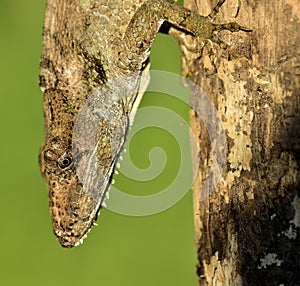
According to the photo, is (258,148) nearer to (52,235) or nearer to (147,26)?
(147,26)

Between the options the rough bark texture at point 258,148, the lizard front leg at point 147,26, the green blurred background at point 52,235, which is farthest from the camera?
the green blurred background at point 52,235

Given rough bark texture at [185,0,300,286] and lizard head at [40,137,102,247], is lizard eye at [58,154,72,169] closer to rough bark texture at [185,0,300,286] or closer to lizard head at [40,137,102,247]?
lizard head at [40,137,102,247]

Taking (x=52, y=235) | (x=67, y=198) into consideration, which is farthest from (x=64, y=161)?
(x=52, y=235)

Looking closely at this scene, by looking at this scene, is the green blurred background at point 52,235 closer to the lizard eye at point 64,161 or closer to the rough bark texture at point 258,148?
the lizard eye at point 64,161

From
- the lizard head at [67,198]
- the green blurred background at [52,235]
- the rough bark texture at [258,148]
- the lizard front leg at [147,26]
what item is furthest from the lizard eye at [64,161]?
the green blurred background at [52,235]

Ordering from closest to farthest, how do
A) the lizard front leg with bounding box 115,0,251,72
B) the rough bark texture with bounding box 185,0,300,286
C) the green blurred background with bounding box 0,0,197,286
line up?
the rough bark texture with bounding box 185,0,300,286 → the lizard front leg with bounding box 115,0,251,72 → the green blurred background with bounding box 0,0,197,286

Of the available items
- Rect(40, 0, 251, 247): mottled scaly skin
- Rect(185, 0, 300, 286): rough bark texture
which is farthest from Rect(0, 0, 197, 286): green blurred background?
Rect(185, 0, 300, 286): rough bark texture
